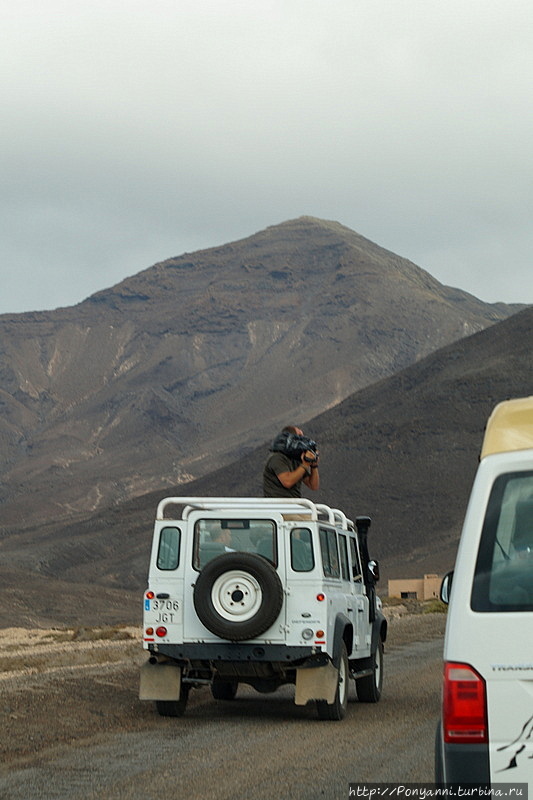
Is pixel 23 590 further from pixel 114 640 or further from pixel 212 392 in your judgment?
pixel 212 392

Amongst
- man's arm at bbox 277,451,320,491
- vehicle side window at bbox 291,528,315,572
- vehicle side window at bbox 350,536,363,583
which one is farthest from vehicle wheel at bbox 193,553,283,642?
vehicle side window at bbox 350,536,363,583

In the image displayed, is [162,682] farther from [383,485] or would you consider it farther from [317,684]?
[383,485]

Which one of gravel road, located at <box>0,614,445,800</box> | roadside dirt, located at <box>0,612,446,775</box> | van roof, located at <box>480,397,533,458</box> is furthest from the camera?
roadside dirt, located at <box>0,612,446,775</box>

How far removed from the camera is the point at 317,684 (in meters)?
11.3

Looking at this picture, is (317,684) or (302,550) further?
(302,550)

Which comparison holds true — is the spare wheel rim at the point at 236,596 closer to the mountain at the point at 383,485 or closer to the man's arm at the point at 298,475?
the man's arm at the point at 298,475

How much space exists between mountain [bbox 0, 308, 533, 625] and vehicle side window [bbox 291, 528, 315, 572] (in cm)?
4521

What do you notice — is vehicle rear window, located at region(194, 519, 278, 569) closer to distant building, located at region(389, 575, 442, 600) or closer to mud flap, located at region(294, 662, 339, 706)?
mud flap, located at region(294, 662, 339, 706)

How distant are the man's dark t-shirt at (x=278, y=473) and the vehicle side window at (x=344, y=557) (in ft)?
2.30

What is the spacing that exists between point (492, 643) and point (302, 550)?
6.89 metres

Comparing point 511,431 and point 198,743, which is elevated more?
point 511,431

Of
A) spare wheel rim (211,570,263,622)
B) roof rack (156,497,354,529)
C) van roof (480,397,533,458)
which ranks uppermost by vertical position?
roof rack (156,497,354,529)

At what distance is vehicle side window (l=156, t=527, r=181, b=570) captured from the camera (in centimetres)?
1158

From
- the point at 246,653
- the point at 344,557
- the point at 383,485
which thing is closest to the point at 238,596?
the point at 246,653
